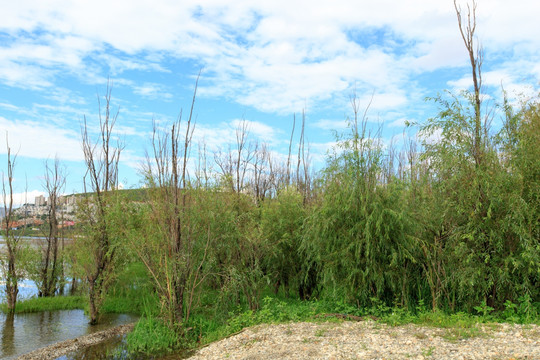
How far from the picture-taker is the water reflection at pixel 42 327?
346 inches

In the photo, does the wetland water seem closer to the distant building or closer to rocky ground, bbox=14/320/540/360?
rocky ground, bbox=14/320/540/360

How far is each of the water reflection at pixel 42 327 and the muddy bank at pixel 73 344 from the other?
0.41 m

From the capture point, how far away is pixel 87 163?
40.2 ft

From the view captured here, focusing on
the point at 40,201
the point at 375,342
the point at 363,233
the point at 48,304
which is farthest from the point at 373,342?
the point at 40,201

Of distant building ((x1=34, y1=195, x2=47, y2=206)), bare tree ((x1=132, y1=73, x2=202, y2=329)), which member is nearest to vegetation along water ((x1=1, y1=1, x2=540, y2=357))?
bare tree ((x1=132, y1=73, x2=202, y2=329))

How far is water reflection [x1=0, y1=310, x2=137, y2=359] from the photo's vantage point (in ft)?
28.9

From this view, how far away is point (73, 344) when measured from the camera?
8734 mm

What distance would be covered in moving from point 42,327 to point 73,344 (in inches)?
91.2

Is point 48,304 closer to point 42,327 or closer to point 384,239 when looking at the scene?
point 42,327

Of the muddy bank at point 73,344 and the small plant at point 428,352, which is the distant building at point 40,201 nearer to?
the muddy bank at point 73,344

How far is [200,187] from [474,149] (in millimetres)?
6132

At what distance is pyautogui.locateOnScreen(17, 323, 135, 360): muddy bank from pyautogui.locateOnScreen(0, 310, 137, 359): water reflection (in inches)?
A: 16.2

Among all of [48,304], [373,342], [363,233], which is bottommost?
[48,304]

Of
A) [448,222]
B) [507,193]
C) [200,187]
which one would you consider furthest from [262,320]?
[507,193]
